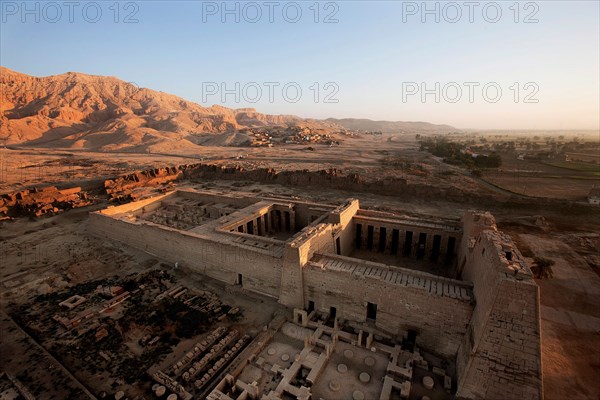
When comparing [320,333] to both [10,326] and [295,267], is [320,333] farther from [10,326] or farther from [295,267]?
[10,326]

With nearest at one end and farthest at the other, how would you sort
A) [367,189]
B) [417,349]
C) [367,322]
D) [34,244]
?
[417,349]
[367,322]
[34,244]
[367,189]

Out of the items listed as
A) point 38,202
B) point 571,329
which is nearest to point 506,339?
point 571,329

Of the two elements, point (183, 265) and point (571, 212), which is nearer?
point (183, 265)

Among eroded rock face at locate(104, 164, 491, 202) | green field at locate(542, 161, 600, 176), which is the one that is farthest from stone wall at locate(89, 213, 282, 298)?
green field at locate(542, 161, 600, 176)

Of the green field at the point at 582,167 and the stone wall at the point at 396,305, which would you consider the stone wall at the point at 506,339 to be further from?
the green field at the point at 582,167

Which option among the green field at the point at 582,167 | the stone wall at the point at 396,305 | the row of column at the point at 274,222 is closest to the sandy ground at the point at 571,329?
the stone wall at the point at 396,305

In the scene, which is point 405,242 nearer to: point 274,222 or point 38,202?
point 274,222

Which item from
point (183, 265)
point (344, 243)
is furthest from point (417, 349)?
point (183, 265)
